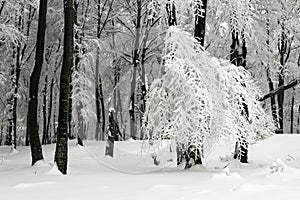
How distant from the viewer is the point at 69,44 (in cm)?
857

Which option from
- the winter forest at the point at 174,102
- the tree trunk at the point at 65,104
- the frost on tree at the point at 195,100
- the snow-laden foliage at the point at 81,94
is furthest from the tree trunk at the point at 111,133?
the frost on tree at the point at 195,100

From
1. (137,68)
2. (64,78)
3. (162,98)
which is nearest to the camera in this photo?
(162,98)

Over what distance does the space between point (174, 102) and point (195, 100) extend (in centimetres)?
59

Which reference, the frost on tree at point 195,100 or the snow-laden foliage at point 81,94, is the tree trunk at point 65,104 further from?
the snow-laden foliage at point 81,94

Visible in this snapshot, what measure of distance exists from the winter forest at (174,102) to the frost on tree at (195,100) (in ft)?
0.07

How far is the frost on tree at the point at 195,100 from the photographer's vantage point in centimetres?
752

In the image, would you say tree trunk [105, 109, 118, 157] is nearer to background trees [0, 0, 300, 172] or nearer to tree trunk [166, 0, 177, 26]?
background trees [0, 0, 300, 172]

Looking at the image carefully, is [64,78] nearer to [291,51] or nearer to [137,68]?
[137,68]

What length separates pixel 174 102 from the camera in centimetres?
784

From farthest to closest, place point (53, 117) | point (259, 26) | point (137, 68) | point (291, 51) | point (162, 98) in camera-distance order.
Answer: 1. point (53, 117)
2. point (291, 51)
3. point (137, 68)
4. point (259, 26)
5. point (162, 98)

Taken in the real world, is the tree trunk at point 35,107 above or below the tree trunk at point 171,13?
below

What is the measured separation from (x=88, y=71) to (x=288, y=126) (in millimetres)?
19026

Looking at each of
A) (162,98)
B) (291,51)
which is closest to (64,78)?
(162,98)

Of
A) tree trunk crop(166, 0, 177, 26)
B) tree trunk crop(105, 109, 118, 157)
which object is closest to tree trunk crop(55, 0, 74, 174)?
tree trunk crop(166, 0, 177, 26)
